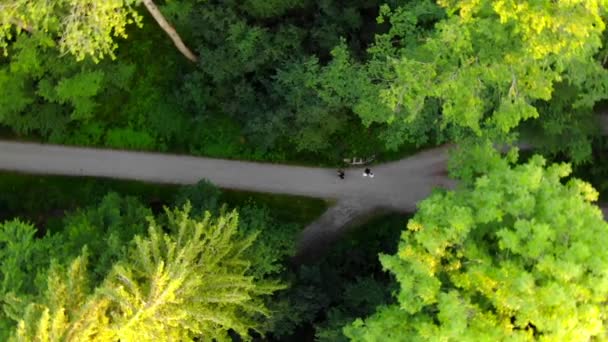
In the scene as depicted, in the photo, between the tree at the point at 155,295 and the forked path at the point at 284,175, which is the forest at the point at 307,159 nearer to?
the tree at the point at 155,295

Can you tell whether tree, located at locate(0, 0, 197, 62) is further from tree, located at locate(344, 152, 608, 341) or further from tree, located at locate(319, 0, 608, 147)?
tree, located at locate(344, 152, 608, 341)

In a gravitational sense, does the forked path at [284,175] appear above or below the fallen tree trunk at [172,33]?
below

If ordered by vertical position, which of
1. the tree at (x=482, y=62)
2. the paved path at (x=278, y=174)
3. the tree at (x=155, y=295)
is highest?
the tree at (x=482, y=62)

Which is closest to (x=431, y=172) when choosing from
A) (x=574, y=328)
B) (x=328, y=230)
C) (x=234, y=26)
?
(x=328, y=230)

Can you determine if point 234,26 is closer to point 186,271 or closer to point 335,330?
point 186,271

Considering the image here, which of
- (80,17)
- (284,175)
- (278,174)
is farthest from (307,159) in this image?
(80,17)

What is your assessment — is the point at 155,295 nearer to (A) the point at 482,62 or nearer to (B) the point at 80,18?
(B) the point at 80,18

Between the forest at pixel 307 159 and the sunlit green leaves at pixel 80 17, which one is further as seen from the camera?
the sunlit green leaves at pixel 80 17

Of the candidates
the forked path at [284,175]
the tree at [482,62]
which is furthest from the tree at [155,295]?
the forked path at [284,175]
